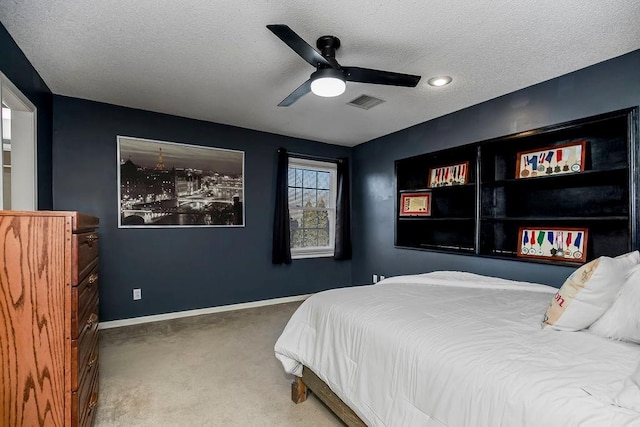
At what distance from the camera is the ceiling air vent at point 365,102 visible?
3.14 m

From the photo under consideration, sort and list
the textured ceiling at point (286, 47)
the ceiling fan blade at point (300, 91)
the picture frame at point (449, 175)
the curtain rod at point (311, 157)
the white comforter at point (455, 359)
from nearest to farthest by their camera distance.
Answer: the white comforter at point (455, 359) < the textured ceiling at point (286, 47) < the ceiling fan blade at point (300, 91) < the picture frame at point (449, 175) < the curtain rod at point (311, 157)

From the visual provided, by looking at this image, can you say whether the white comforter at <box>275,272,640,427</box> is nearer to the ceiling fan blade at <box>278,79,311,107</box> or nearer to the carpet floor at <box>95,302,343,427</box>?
the carpet floor at <box>95,302,343,427</box>


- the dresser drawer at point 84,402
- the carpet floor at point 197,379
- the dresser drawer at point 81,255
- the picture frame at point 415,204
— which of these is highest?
the picture frame at point 415,204

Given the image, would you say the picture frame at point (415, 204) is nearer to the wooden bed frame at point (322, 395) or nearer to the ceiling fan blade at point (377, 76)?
the ceiling fan blade at point (377, 76)

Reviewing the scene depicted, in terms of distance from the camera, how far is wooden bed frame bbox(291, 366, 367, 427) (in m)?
1.60

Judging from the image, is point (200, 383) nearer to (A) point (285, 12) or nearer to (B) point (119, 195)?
(B) point (119, 195)

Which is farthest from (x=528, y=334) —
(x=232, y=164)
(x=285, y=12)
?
(x=232, y=164)

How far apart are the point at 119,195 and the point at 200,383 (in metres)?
2.25

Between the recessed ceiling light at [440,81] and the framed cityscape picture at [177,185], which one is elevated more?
the recessed ceiling light at [440,81]

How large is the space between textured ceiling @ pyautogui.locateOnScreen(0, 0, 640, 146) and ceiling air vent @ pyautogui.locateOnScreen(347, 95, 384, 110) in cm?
12

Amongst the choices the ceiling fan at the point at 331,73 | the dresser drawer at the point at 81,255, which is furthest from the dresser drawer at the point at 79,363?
the ceiling fan at the point at 331,73

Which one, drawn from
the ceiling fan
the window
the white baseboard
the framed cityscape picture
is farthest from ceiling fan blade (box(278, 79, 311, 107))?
the white baseboard

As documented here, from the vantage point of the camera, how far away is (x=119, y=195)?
3.40 metres

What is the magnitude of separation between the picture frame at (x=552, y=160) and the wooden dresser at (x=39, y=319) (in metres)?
3.43
